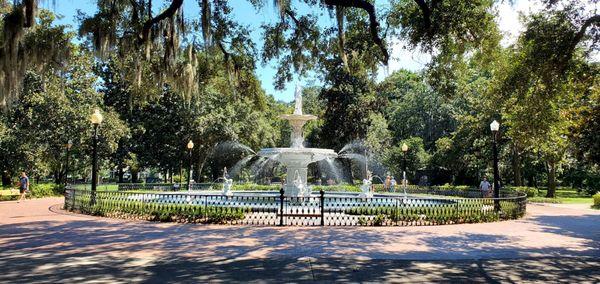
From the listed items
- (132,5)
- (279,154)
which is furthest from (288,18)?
(279,154)

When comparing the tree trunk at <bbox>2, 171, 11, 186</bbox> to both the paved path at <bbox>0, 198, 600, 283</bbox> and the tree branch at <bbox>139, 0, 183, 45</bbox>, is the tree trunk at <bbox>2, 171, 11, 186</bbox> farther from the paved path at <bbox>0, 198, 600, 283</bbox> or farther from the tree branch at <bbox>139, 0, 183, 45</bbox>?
the tree branch at <bbox>139, 0, 183, 45</bbox>

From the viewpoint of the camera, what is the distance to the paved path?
7.29 metres

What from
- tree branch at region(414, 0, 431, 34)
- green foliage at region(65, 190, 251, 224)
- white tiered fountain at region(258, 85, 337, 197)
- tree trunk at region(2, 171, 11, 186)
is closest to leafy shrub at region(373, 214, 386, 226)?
green foliage at region(65, 190, 251, 224)

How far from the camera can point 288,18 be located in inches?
571

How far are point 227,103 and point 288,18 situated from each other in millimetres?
28145

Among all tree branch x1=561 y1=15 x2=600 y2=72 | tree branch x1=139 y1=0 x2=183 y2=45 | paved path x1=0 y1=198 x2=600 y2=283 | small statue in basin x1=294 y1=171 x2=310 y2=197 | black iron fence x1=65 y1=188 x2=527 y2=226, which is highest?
tree branch x1=139 y1=0 x2=183 y2=45

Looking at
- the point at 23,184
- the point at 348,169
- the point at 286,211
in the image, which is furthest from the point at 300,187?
the point at 348,169

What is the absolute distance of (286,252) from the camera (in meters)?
9.23

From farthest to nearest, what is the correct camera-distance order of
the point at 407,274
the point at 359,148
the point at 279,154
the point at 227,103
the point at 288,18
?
the point at 359,148 < the point at 227,103 < the point at 279,154 < the point at 288,18 < the point at 407,274

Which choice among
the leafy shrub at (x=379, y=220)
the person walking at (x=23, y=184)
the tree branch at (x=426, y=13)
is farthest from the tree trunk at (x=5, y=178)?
the tree branch at (x=426, y=13)

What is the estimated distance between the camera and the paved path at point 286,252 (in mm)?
7285

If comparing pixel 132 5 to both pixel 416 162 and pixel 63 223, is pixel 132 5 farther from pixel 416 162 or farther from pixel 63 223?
pixel 416 162

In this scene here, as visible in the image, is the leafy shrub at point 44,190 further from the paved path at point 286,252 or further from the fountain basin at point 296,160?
the fountain basin at point 296,160

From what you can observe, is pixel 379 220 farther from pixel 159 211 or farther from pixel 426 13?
pixel 159 211
